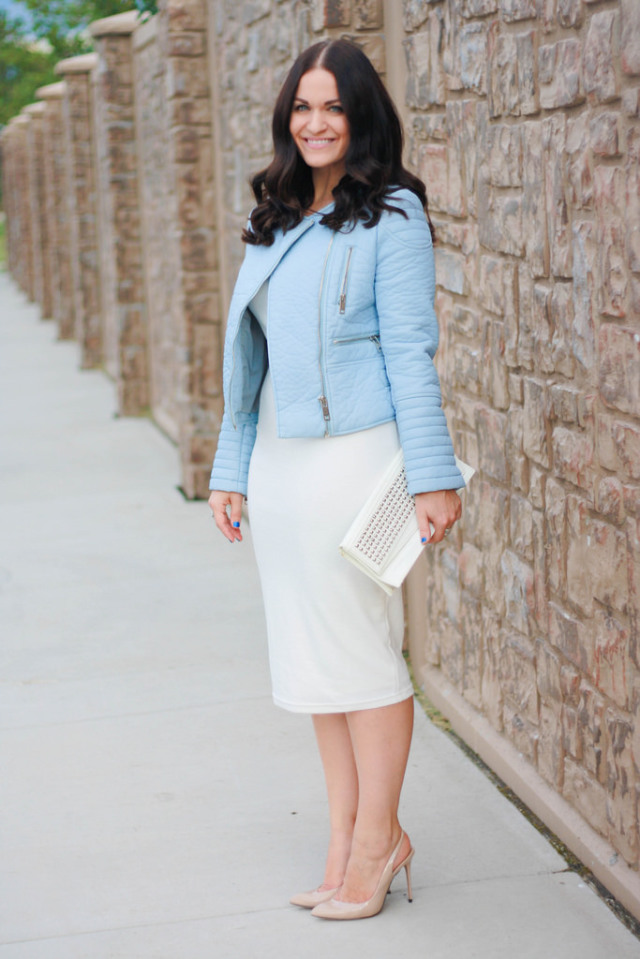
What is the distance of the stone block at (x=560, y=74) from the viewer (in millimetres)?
3090

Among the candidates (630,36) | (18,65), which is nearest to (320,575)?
(630,36)

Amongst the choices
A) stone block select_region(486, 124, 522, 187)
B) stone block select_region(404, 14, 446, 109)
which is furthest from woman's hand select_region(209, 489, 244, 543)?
stone block select_region(404, 14, 446, 109)

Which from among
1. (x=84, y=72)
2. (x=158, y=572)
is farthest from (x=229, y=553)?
(x=84, y=72)

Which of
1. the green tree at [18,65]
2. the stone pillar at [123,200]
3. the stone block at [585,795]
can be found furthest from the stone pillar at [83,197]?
the green tree at [18,65]

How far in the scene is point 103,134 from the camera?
37.9 feet

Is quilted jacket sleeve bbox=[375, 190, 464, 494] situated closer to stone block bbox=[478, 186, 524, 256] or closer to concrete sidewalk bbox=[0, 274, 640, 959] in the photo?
stone block bbox=[478, 186, 524, 256]

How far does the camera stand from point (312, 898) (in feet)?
10.7

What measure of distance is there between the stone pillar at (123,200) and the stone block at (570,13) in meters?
8.50

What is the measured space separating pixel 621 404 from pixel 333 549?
715mm

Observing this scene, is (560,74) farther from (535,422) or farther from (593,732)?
(593,732)

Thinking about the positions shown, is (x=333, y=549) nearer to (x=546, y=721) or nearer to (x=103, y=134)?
(x=546, y=721)

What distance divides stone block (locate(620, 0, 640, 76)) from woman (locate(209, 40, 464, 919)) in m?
0.51

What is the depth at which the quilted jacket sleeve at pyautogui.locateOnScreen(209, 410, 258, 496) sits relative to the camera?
323cm

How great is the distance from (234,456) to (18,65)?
33964 millimetres
